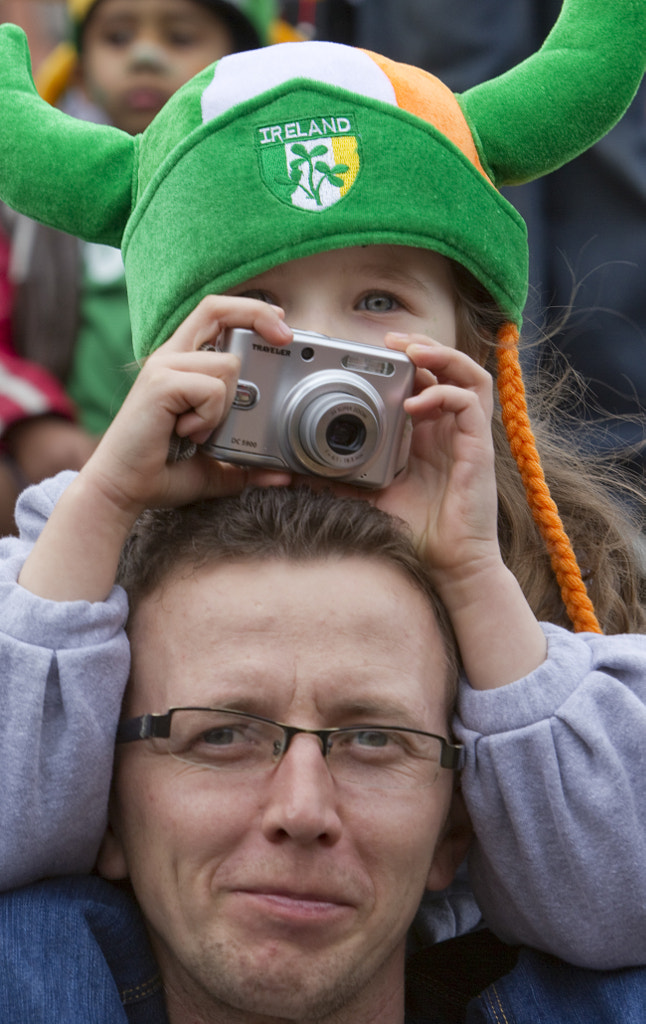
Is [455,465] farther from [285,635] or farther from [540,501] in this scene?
[285,635]

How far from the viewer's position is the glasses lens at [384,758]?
5.45ft

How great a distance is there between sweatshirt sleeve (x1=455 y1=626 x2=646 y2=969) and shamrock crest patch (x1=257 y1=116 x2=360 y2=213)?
0.73 metres

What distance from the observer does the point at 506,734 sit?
1.72 m

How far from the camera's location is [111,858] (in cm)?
178

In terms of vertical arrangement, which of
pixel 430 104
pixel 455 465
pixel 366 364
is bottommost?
pixel 455 465

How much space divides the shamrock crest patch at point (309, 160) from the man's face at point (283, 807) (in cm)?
52

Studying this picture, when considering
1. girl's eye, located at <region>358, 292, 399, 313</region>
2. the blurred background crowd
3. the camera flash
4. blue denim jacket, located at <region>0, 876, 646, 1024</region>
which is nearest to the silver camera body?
the camera flash

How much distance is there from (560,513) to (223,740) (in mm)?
821

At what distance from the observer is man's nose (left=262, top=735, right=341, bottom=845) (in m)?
1.56

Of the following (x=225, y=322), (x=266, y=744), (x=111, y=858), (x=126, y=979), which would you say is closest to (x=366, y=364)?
(x=225, y=322)

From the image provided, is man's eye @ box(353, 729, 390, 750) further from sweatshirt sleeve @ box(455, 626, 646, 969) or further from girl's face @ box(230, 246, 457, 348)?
girl's face @ box(230, 246, 457, 348)

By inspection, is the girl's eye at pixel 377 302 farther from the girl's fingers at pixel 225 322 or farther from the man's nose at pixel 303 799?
the man's nose at pixel 303 799

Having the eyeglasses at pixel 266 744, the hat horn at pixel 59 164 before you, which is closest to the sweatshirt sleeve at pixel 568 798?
the eyeglasses at pixel 266 744

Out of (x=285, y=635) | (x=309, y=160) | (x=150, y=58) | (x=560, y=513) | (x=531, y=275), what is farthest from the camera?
(x=150, y=58)
